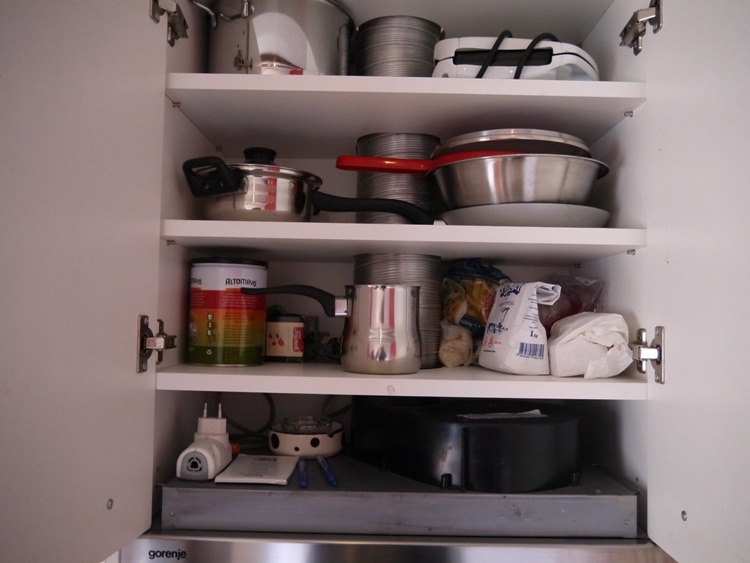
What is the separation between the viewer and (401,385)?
0.78 metres

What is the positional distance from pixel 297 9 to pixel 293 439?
2.37 feet

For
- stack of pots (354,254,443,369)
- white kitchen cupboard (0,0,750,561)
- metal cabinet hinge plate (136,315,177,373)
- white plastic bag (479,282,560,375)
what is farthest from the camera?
stack of pots (354,254,443,369)

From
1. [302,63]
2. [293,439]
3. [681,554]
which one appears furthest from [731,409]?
[302,63]

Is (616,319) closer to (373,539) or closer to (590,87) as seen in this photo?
(590,87)

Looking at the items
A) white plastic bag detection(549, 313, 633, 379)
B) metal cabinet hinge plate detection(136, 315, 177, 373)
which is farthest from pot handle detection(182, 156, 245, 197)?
white plastic bag detection(549, 313, 633, 379)

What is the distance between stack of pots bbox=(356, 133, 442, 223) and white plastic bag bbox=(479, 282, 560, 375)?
225 millimetres

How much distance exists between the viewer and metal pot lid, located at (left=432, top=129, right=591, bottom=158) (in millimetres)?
824

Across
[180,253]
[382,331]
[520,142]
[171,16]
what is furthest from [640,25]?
[180,253]

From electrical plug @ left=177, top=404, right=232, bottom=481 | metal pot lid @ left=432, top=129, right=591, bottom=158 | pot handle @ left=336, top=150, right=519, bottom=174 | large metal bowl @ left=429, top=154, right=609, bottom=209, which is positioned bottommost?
electrical plug @ left=177, top=404, right=232, bottom=481

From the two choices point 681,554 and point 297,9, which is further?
point 297,9

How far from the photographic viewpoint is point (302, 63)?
89cm

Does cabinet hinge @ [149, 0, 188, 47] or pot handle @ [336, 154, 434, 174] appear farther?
pot handle @ [336, 154, 434, 174]

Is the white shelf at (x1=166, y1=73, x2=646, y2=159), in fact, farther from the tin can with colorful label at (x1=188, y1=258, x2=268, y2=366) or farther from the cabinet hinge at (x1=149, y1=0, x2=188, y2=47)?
the tin can with colorful label at (x1=188, y1=258, x2=268, y2=366)

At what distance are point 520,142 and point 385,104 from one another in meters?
0.22
